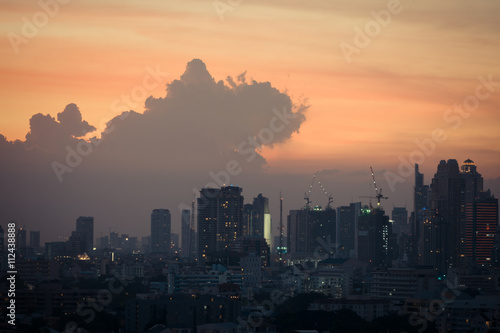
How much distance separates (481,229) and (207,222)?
1589 inches

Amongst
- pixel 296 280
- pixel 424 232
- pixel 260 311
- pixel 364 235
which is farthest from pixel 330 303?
pixel 364 235

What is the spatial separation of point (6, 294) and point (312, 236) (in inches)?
4681

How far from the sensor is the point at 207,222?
159 m

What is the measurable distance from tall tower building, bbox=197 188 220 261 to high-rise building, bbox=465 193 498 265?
36611 mm

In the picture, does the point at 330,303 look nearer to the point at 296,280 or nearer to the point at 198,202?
the point at 296,280

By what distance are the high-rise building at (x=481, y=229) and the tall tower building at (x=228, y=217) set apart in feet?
110

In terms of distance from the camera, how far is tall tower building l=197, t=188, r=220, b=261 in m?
156
